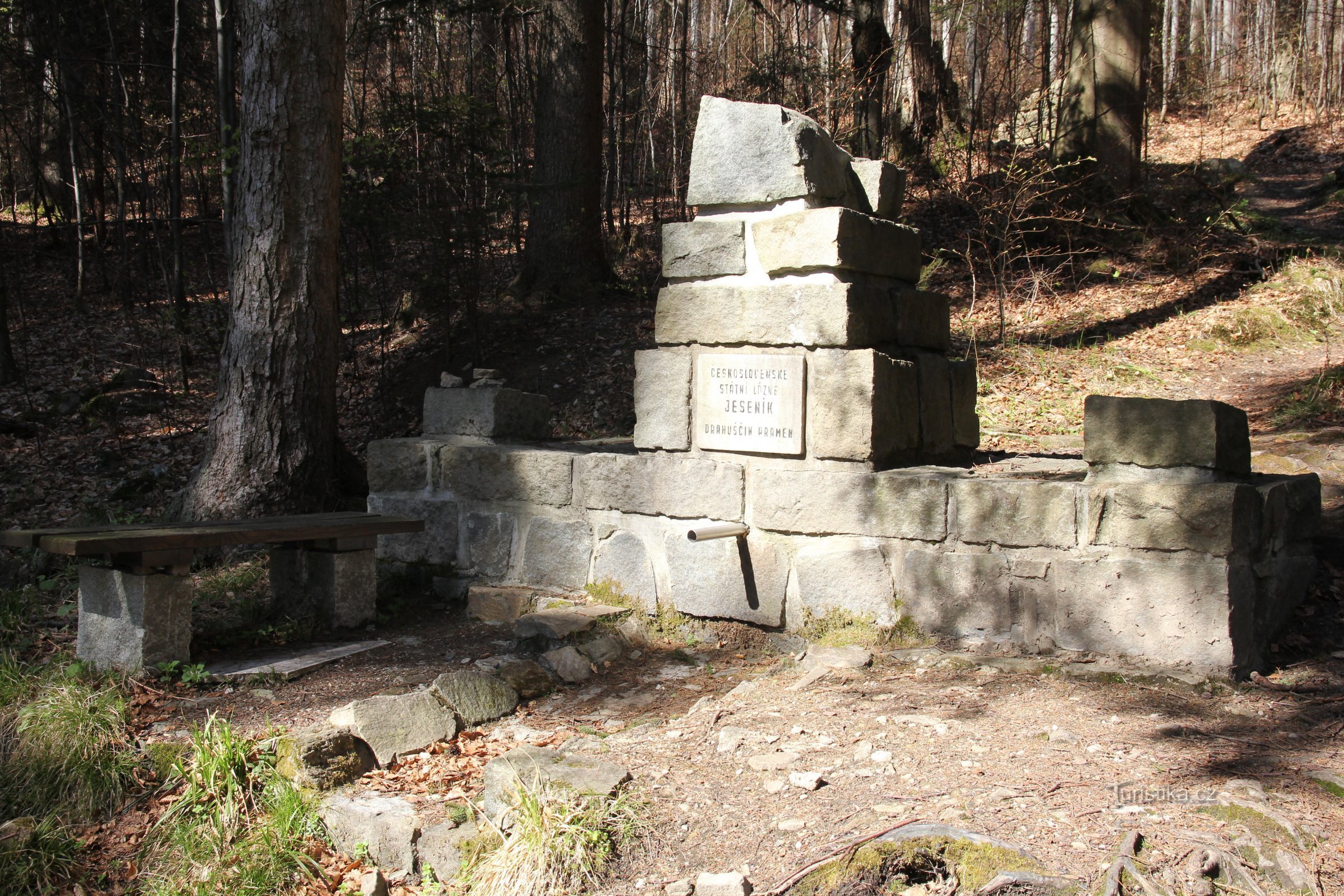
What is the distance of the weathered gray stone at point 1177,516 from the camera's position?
3723 millimetres

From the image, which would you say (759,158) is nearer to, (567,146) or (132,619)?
(132,619)

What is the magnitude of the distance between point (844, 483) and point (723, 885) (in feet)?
6.97

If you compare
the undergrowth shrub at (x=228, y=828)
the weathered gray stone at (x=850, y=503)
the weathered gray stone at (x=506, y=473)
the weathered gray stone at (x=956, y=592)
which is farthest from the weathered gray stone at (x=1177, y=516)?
the undergrowth shrub at (x=228, y=828)

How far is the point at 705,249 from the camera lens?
4809mm

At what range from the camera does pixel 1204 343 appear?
31.2 feet

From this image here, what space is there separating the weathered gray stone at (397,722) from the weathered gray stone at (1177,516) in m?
2.65

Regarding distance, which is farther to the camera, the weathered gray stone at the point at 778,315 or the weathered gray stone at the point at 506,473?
the weathered gray stone at the point at 506,473

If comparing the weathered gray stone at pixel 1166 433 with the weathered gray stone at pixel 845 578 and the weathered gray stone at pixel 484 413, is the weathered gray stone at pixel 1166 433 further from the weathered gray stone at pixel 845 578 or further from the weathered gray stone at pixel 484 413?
the weathered gray stone at pixel 484 413

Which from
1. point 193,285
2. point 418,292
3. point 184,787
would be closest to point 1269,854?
point 184,787

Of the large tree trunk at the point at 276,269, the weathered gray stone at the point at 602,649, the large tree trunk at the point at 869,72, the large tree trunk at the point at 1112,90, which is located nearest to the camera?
the weathered gray stone at the point at 602,649

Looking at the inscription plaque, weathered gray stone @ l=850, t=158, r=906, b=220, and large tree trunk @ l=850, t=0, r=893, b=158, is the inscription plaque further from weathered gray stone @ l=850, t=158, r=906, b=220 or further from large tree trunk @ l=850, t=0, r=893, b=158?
large tree trunk @ l=850, t=0, r=893, b=158

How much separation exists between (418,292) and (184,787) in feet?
23.5

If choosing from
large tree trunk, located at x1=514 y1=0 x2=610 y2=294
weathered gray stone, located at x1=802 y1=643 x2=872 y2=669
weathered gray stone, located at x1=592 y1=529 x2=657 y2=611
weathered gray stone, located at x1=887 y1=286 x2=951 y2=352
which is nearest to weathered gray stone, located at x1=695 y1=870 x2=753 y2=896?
weathered gray stone, located at x1=802 y1=643 x2=872 y2=669

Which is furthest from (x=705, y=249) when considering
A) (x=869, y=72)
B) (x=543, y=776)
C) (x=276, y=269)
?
(x=869, y=72)
